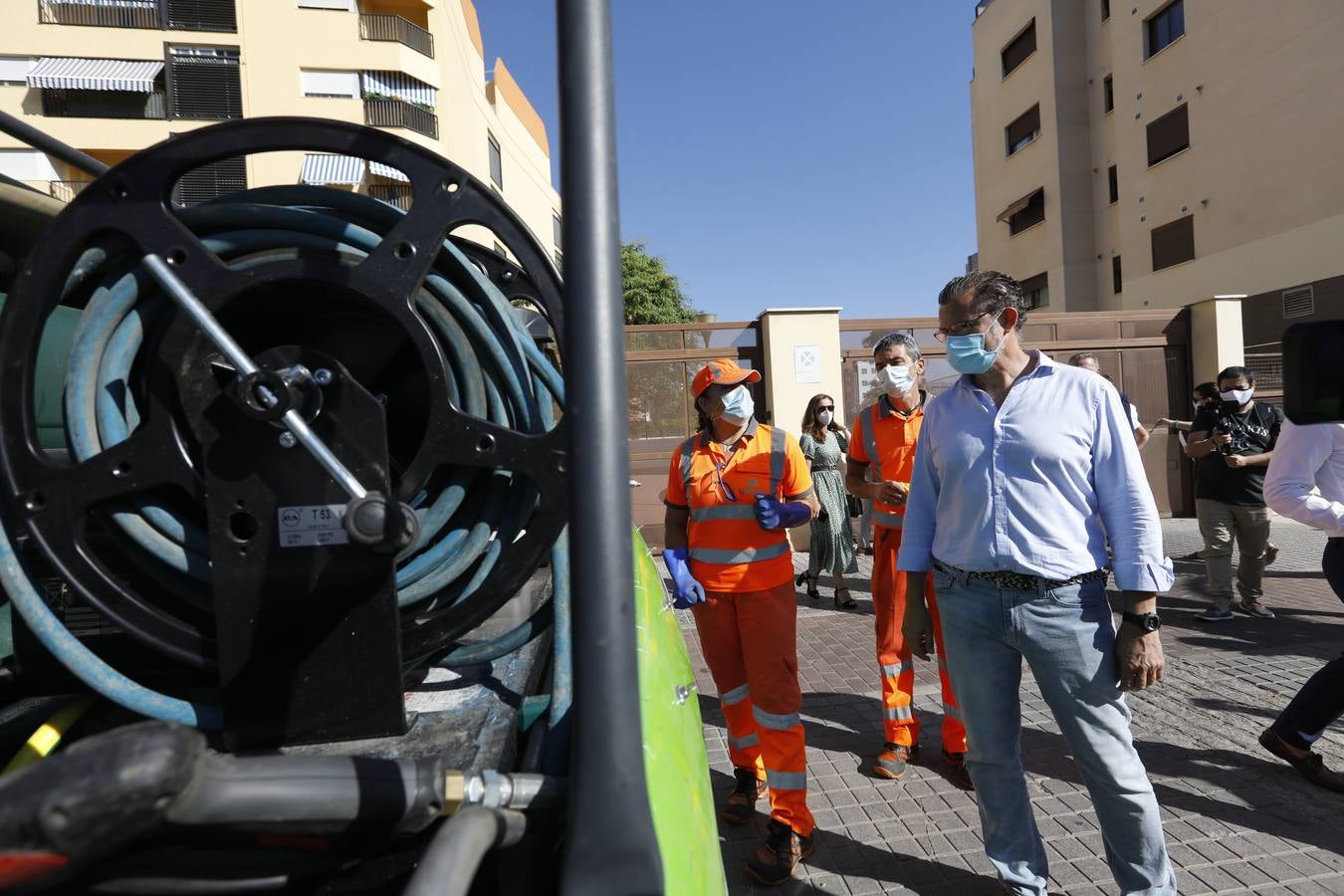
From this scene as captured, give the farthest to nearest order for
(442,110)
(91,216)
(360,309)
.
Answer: (442,110) < (360,309) < (91,216)

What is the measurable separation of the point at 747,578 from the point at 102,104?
30464 millimetres

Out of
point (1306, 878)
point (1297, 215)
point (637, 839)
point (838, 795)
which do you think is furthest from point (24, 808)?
point (1297, 215)

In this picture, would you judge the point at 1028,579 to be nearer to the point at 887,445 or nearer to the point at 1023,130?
the point at 887,445

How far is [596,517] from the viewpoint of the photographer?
827mm

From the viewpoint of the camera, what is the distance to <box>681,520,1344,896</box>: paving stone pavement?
2.87 metres

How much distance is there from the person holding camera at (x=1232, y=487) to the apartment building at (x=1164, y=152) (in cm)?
1289

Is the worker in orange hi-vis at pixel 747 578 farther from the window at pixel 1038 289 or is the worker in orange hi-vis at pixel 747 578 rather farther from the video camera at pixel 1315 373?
the window at pixel 1038 289

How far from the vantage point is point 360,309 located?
137 cm

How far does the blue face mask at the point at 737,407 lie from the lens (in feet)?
11.1

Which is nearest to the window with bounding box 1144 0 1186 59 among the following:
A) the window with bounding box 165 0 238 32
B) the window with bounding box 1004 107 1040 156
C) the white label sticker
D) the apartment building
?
the apartment building

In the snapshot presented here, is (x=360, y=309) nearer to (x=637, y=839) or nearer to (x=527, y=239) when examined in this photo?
(x=527, y=239)

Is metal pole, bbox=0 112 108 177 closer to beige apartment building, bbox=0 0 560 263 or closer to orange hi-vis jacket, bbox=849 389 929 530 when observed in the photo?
orange hi-vis jacket, bbox=849 389 929 530

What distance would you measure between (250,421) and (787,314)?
985 cm

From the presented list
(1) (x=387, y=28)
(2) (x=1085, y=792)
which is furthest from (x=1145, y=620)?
(1) (x=387, y=28)
